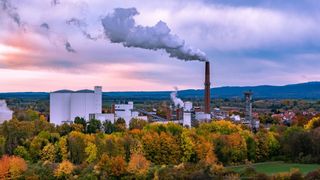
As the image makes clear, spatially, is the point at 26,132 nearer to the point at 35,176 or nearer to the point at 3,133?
the point at 3,133

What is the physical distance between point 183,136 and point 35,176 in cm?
1592

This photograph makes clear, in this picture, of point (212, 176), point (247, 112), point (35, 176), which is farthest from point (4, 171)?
point (247, 112)

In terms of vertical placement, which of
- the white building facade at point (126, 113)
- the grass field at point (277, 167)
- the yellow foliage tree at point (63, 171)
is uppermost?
→ the white building facade at point (126, 113)

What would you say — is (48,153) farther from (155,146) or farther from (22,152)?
(155,146)

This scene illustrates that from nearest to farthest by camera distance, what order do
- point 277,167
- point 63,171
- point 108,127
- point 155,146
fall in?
point 63,171, point 277,167, point 155,146, point 108,127

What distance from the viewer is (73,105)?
217 ft

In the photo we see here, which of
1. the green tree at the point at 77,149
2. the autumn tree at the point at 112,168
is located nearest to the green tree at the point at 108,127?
the green tree at the point at 77,149

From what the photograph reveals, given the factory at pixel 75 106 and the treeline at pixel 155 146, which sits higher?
the factory at pixel 75 106

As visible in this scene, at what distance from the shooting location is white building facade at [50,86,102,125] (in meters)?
65.7

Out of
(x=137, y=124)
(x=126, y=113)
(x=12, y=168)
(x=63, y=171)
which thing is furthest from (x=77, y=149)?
(x=126, y=113)

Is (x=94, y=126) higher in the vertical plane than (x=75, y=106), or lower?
lower

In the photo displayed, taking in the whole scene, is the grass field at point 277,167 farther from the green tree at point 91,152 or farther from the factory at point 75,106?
the factory at point 75,106

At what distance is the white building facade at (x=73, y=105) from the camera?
65.7 m

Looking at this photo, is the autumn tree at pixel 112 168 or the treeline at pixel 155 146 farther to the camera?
the treeline at pixel 155 146
